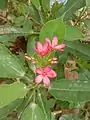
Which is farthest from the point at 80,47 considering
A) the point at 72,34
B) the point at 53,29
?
the point at 53,29

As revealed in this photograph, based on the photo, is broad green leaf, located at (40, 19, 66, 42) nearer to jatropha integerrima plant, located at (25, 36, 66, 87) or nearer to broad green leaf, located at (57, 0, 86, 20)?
jatropha integerrima plant, located at (25, 36, 66, 87)

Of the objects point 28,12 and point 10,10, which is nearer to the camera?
point 28,12

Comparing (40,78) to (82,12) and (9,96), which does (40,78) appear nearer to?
(9,96)

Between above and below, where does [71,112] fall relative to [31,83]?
below

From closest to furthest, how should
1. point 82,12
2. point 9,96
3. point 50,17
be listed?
point 9,96, point 50,17, point 82,12

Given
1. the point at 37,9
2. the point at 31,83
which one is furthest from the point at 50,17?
the point at 31,83

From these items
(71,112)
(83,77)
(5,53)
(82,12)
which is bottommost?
(71,112)
